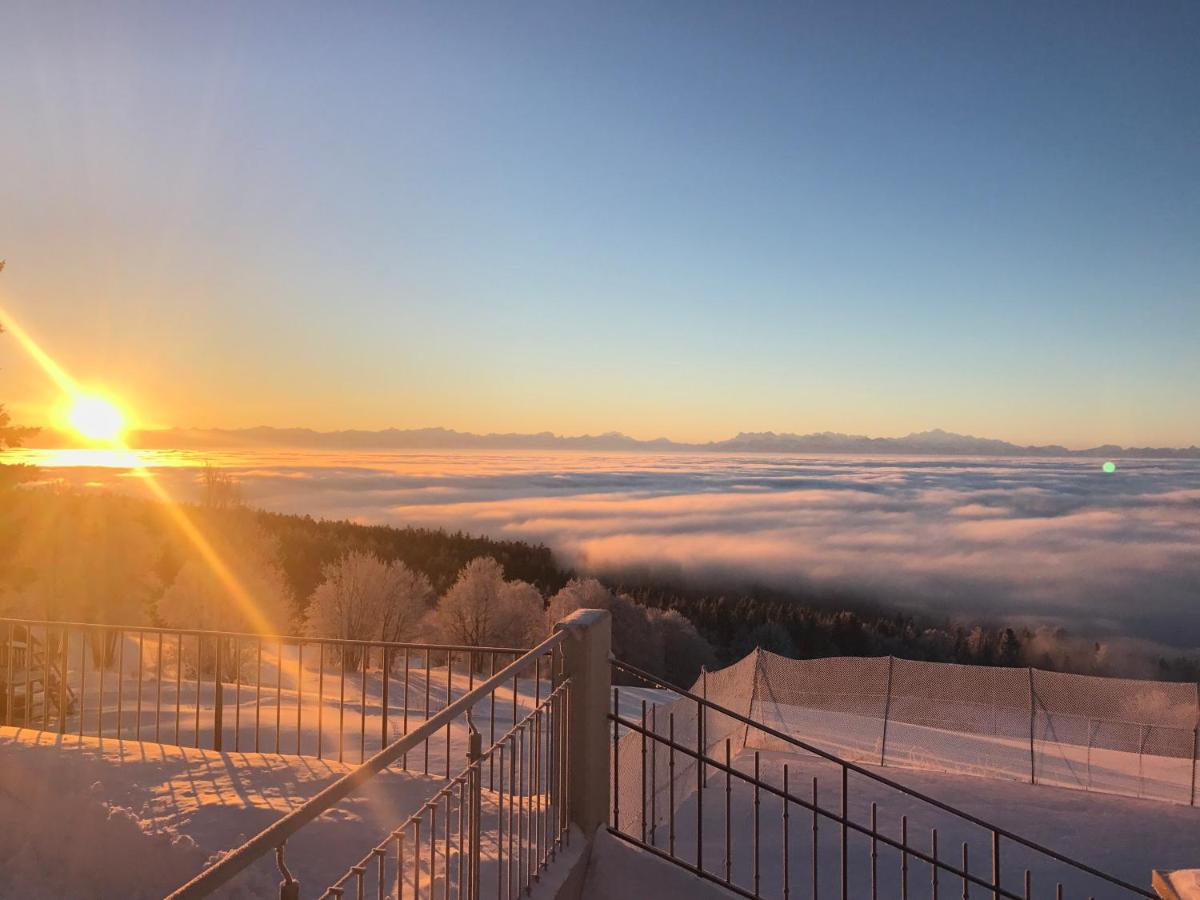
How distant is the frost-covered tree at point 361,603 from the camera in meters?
57.6

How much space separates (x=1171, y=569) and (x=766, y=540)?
70.9m

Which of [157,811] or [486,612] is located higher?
[157,811]

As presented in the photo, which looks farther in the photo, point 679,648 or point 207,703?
point 679,648

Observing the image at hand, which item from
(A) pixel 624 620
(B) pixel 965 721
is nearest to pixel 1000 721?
(B) pixel 965 721

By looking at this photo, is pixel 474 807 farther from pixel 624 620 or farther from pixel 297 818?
pixel 624 620

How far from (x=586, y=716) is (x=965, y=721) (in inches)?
649

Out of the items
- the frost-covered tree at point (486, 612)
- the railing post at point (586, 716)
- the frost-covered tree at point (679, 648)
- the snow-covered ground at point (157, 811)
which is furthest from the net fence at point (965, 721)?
the frost-covered tree at point (679, 648)

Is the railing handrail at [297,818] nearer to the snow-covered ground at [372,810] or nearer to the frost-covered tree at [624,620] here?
the snow-covered ground at [372,810]

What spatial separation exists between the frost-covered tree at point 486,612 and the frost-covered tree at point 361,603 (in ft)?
18.6

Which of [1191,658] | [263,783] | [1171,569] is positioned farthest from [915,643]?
[263,783]

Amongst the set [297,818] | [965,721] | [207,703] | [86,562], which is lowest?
[86,562]

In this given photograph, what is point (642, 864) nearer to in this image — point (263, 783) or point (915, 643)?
point (263, 783)

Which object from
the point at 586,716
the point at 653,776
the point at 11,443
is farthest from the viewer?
the point at 11,443

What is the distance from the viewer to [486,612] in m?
66.1
